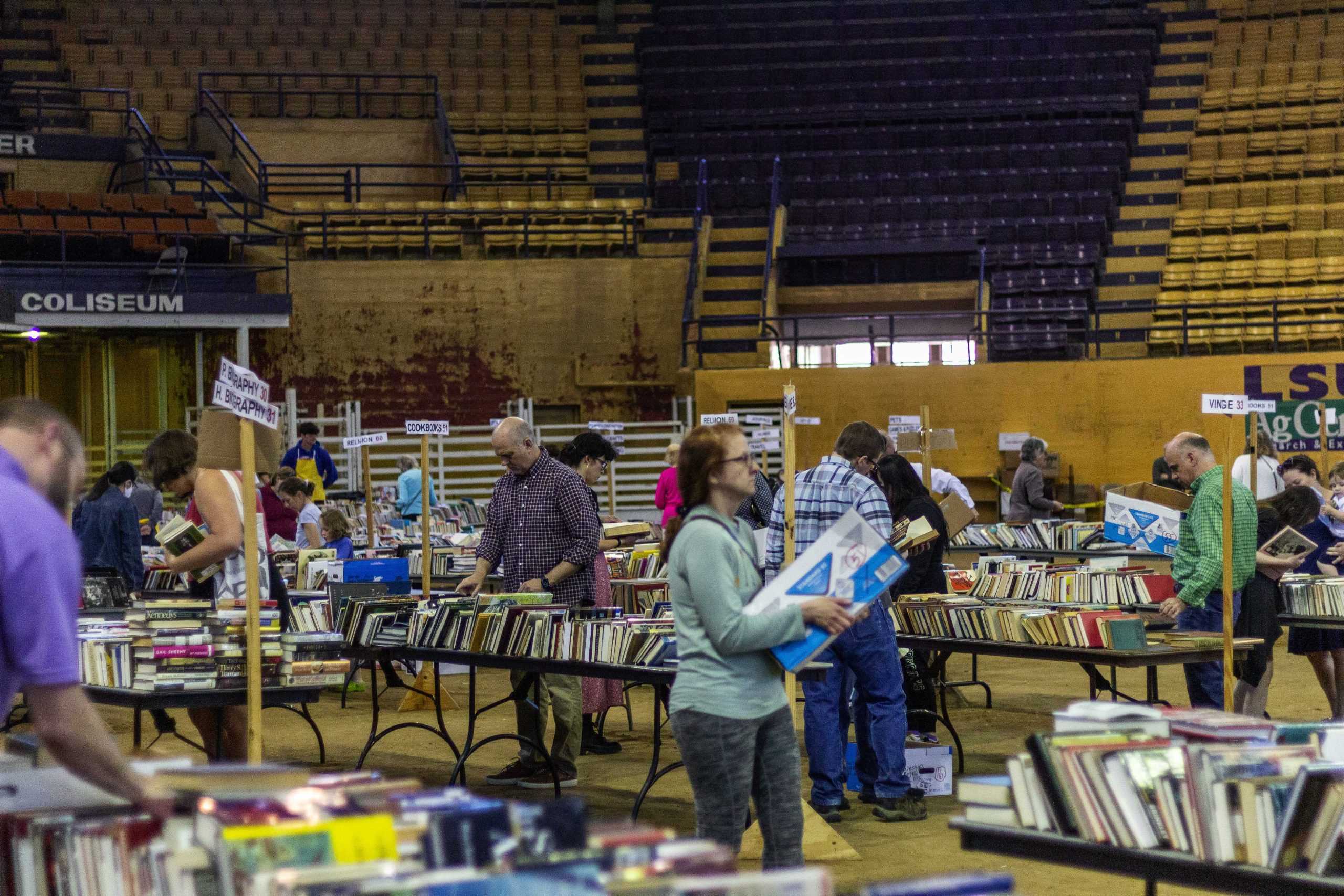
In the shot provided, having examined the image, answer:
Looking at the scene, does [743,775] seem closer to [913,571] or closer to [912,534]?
[912,534]

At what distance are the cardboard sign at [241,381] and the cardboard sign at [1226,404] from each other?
3.79 meters

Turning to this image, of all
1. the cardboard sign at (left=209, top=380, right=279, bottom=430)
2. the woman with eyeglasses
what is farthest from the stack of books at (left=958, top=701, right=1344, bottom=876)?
the woman with eyeglasses

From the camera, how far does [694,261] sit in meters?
19.1

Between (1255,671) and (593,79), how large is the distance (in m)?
18.6

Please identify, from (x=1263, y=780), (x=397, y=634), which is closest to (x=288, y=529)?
(x=397, y=634)

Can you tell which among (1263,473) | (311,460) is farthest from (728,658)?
(311,460)

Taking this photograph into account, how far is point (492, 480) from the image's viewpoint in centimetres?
1872

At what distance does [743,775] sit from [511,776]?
141 inches

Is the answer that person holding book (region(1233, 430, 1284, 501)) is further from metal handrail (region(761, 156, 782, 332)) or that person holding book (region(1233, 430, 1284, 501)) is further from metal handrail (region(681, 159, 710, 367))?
metal handrail (region(681, 159, 710, 367))

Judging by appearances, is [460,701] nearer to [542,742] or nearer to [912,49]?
[542,742]

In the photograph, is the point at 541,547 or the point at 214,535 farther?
the point at 541,547

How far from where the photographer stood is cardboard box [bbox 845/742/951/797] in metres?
6.70

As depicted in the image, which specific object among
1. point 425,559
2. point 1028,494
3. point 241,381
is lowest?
point 425,559

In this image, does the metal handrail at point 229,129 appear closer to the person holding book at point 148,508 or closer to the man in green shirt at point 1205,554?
the person holding book at point 148,508
